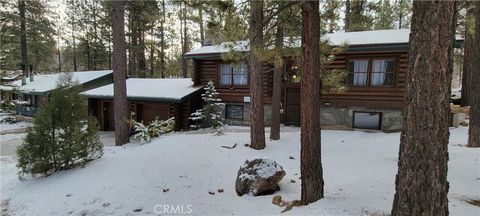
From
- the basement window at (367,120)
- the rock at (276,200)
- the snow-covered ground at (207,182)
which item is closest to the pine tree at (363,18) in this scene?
the basement window at (367,120)

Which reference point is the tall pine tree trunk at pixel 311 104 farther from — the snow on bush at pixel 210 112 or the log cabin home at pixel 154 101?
the log cabin home at pixel 154 101

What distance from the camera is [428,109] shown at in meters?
2.89

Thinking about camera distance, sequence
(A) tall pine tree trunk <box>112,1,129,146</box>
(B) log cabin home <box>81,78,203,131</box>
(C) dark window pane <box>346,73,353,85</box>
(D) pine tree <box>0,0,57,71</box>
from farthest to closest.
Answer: (B) log cabin home <box>81,78,203,131</box> < (D) pine tree <box>0,0,57,71</box> < (C) dark window pane <box>346,73,353,85</box> < (A) tall pine tree trunk <box>112,1,129,146</box>

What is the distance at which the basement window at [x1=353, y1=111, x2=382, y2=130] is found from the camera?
12452 millimetres

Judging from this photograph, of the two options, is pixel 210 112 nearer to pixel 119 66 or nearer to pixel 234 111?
pixel 234 111

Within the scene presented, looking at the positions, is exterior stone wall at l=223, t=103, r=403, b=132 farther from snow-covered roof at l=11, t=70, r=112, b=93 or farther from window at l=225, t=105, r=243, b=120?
snow-covered roof at l=11, t=70, r=112, b=93

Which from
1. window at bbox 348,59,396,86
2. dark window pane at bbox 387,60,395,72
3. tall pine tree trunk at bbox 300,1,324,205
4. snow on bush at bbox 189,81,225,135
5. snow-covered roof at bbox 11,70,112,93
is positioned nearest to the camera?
tall pine tree trunk at bbox 300,1,324,205

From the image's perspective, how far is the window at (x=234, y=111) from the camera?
15.5 m

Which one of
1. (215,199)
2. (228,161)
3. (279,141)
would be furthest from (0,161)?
(279,141)

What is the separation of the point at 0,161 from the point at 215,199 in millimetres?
9082

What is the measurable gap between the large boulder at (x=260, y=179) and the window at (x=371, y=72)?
857cm

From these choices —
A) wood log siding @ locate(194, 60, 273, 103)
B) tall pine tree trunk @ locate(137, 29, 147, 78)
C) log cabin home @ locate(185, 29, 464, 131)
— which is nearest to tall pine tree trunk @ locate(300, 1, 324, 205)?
log cabin home @ locate(185, 29, 464, 131)

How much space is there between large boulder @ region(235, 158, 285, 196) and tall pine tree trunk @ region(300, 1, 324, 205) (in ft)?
3.19

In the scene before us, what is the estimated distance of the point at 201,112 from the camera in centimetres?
1450
